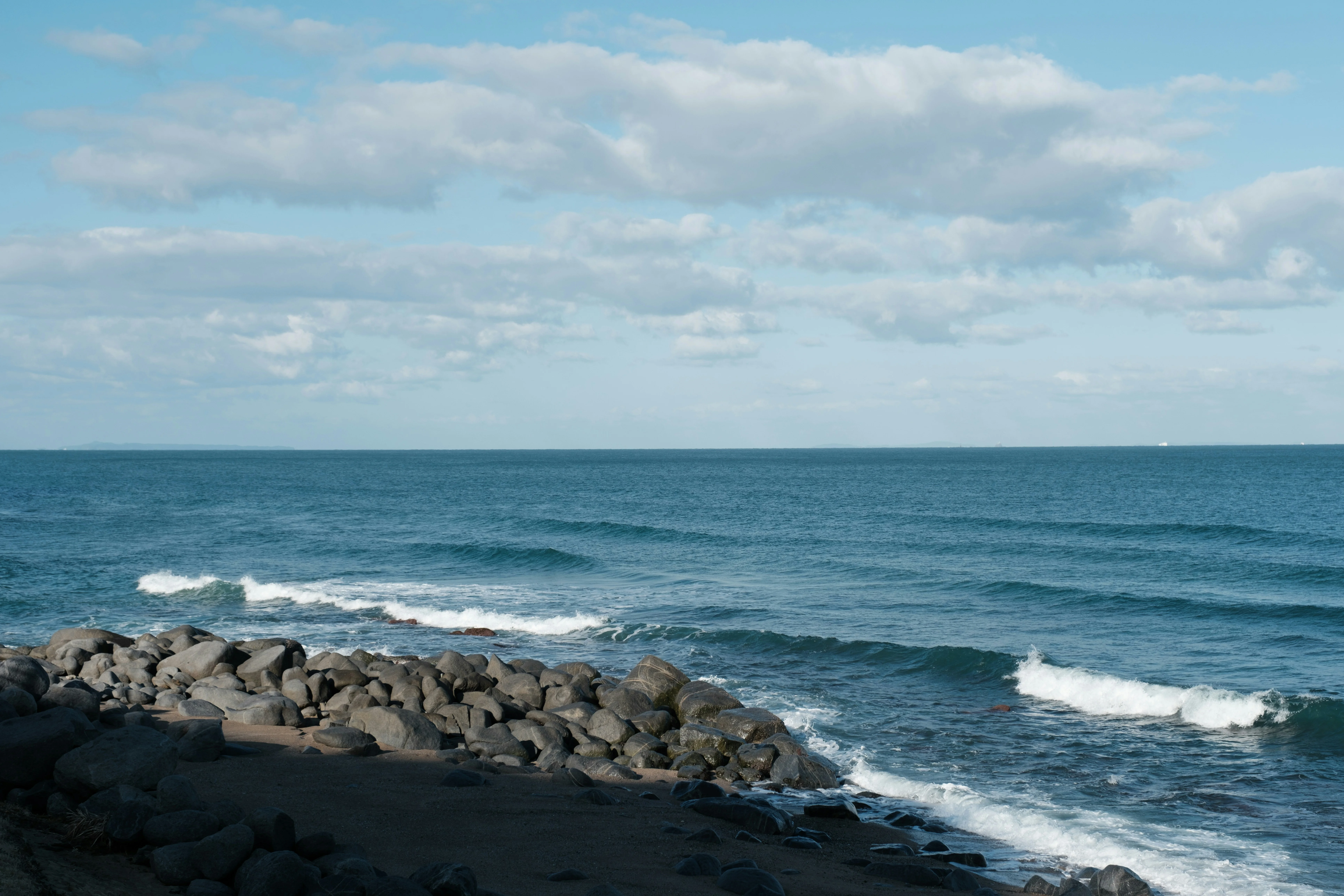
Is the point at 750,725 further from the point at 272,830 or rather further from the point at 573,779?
the point at 272,830

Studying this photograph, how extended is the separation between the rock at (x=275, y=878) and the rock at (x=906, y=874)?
6548 millimetres

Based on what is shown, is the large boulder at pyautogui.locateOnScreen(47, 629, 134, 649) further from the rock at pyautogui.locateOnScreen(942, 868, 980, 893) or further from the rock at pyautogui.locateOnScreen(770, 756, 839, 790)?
the rock at pyautogui.locateOnScreen(942, 868, 980, 893)

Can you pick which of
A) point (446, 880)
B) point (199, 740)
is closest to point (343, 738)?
point (199, 740)

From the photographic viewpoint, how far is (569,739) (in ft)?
56.8

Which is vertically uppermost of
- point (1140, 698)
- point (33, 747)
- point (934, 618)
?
point (33, 747)

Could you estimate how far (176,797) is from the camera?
33.1ft

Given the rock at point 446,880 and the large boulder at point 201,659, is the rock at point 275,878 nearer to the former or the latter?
the rock at point 446,880

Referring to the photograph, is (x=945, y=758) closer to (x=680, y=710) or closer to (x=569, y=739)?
(x=680, y=710)

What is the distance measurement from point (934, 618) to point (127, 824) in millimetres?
23633

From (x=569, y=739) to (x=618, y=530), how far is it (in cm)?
3649

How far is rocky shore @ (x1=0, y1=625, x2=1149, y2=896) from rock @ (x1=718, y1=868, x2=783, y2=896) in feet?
0.07

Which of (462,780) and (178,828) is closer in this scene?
(178,828)

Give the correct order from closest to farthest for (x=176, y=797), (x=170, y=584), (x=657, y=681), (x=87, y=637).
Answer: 1. (x=176, y=797)
2. (x=657, y=681)
3. (x=87, y=637)
4. (x=170, y=584)

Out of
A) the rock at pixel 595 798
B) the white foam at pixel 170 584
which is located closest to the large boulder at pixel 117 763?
the rock at pixel 595 798
